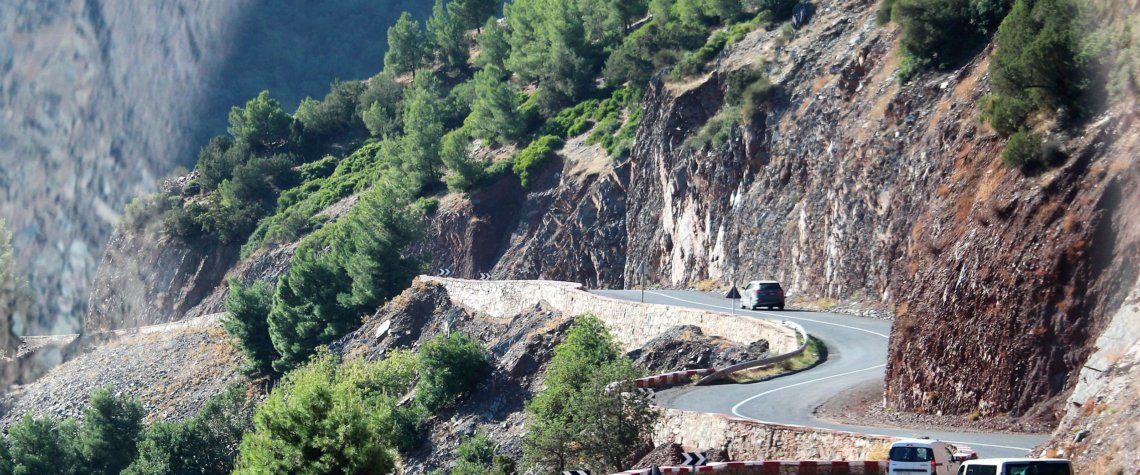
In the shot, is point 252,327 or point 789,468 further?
point 252,327

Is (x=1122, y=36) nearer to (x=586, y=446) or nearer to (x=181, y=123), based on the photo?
(x=586, y=446)

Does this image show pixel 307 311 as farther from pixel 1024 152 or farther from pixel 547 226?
pixel 1024 152

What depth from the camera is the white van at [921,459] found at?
20.7m

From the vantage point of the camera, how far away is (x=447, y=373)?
4950 centimetres

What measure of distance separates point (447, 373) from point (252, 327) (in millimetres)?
32400

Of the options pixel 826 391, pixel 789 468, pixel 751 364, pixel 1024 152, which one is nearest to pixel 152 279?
pixel 751 364

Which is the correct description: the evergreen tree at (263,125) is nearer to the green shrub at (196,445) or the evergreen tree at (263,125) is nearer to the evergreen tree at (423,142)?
the evergreen tree at (423,142)

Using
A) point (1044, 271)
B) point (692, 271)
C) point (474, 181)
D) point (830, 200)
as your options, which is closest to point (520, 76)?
Result: point (474, 181)

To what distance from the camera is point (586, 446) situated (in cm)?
3158

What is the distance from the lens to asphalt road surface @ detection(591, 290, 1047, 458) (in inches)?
944

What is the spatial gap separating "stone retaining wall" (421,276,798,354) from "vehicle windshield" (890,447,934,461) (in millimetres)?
16542

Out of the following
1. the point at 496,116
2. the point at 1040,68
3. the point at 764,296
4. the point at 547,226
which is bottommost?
the point at 764,296

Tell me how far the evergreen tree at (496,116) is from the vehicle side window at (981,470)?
76.8 metres

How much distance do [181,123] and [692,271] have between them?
9390 centimetres
